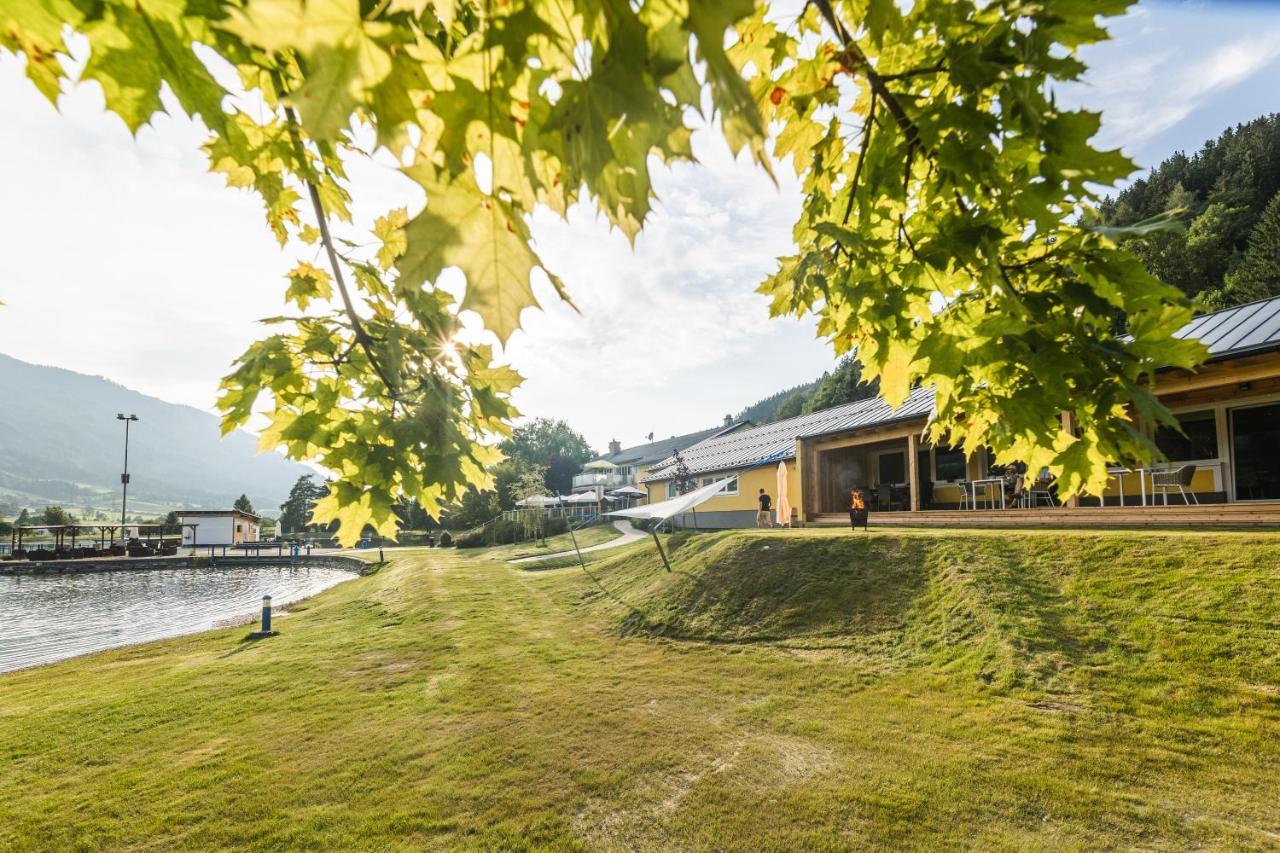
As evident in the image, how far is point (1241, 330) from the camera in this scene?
39.9 feet

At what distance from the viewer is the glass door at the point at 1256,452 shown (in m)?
13.0

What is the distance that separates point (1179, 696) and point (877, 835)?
458 cm

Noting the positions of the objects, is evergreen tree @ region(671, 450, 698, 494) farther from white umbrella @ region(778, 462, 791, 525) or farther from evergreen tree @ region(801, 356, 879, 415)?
evergreen tree @ region(801, 356, 879, 415)

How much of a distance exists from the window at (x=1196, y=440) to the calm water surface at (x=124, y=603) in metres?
26.8

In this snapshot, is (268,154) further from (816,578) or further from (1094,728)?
(816,578)

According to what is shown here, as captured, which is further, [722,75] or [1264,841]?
[1264,841]

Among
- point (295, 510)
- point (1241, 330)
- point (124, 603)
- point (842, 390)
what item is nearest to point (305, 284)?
point (1241, 330)

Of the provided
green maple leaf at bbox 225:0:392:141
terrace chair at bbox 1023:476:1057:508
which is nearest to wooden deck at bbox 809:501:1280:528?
terrace chair at bbox 1023:476:1057:508

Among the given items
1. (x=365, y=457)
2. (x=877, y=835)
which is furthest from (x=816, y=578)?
(x=365, y=457)

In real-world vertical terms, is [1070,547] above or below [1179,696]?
above

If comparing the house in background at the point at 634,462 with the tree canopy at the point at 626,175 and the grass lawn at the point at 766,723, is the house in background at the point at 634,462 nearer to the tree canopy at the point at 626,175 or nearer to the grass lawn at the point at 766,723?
the grass lawn at the point at 766,723

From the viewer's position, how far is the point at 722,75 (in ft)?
3.67

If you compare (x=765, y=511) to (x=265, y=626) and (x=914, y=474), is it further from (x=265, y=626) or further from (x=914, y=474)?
(x=265, y=626)

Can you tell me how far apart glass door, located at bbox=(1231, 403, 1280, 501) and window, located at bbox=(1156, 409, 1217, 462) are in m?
0.43
